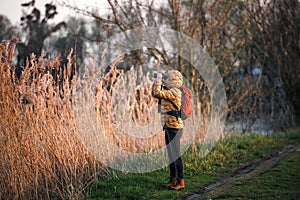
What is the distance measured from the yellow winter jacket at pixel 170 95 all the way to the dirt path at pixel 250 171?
87 centimetres

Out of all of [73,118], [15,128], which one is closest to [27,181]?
[15,128]

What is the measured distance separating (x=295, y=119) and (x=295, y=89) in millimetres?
933

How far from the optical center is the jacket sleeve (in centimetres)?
493

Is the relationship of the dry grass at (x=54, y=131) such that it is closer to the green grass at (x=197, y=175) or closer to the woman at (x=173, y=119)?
the green grass at (x=197, y=175)

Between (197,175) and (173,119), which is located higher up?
(173,119)

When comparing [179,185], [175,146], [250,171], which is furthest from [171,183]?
[250,171]

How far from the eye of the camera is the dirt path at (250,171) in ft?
16.6

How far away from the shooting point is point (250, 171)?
6289mm

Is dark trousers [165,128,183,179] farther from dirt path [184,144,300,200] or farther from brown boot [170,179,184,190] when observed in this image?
dirt path [184,144,300,200]

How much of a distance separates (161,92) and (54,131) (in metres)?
1.39

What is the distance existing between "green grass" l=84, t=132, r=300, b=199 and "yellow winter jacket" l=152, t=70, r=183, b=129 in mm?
810

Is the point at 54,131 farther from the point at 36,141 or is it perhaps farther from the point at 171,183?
the point at 171,183

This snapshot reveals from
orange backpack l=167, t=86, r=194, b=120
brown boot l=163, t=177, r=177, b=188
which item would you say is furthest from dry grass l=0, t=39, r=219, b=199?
orange backpack l=167, t=86, r=194, b=120

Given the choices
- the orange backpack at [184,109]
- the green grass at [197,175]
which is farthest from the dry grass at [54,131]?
the orange backpack at [184,109]
